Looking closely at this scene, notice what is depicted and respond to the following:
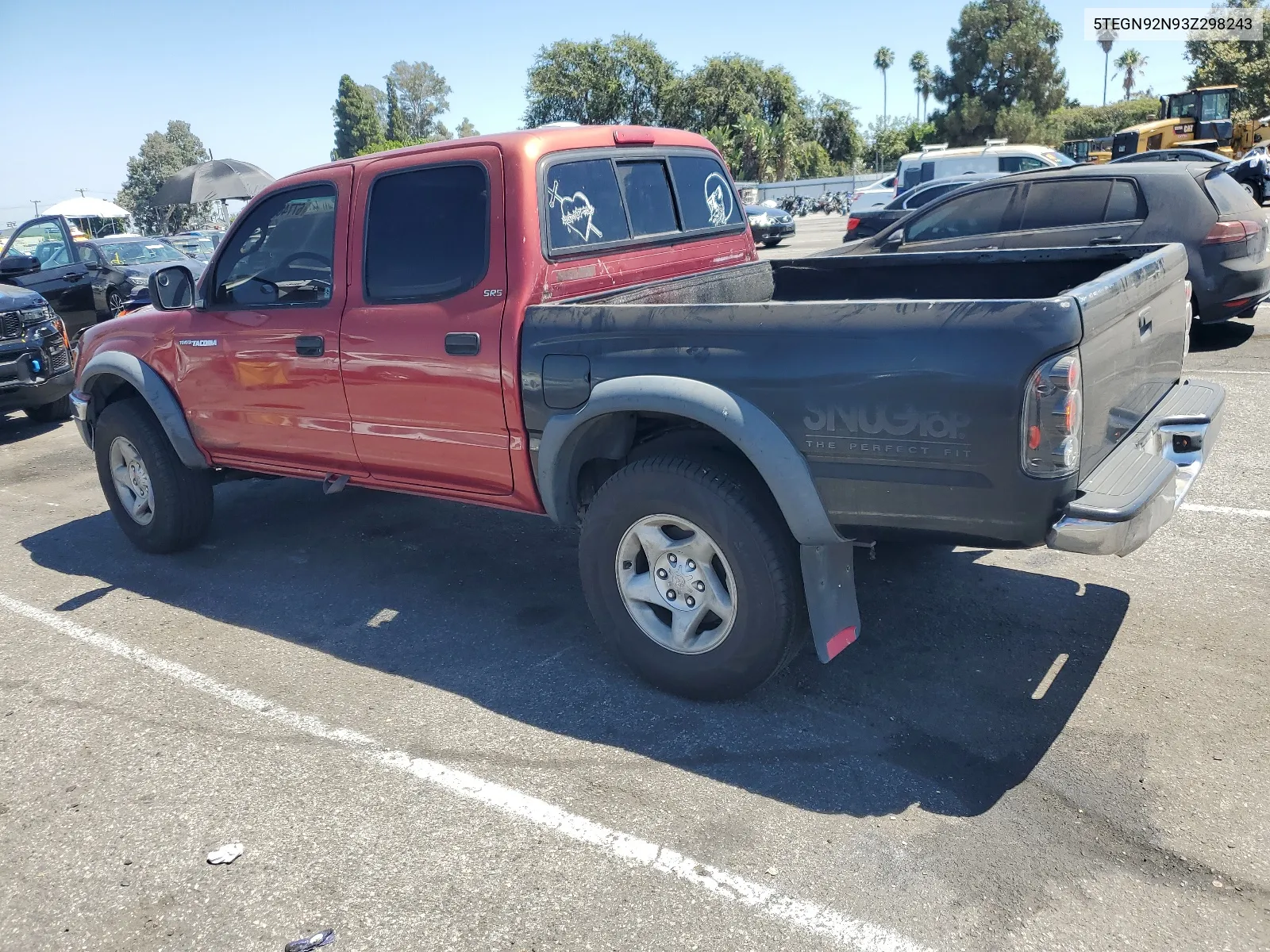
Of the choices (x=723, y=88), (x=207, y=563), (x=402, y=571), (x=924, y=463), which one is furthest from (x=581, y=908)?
(x=723, y=88)

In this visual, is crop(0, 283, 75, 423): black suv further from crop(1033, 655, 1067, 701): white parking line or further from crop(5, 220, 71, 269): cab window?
crop(1033, 655, 1067, 701): white parking line

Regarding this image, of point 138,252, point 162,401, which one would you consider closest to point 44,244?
point 138,252

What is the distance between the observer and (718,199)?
5047mm

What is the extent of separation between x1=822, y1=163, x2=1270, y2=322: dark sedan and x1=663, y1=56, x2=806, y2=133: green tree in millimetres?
53844

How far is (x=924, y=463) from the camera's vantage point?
2969mm

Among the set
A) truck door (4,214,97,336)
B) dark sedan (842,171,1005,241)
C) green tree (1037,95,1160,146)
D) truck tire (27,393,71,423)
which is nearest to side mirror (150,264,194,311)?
truck tire (27,393,71,423)

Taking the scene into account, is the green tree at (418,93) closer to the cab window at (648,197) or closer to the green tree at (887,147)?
the green tree at (887,147)

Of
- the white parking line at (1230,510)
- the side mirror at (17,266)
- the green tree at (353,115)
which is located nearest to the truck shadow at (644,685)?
the white parking line at (1230,510)

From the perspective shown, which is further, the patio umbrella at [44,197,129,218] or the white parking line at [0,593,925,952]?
the patio umbrella at [44,197,129,218]

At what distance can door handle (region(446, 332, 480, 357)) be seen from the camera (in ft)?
12.9

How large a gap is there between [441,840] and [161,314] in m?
3.62

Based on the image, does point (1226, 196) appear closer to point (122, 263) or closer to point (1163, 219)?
point (1163, 219)

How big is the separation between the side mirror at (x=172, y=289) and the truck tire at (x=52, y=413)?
5.75 meters

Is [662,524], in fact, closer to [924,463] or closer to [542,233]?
Answer: [924,463]
